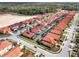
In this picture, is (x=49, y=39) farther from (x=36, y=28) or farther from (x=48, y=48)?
(x=36, y=28)

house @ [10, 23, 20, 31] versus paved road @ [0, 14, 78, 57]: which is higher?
house @ [10, 23, 20, 31]

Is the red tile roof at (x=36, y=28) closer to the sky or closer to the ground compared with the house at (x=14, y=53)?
closer to the sky

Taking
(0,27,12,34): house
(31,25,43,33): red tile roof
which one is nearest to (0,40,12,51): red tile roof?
(0,27,12,34): house

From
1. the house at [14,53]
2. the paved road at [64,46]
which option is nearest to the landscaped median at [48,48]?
the paved road at [64,46]

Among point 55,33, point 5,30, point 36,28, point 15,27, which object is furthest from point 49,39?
point 5,30

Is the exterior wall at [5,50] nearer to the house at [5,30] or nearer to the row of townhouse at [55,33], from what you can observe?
the house at [5,30]

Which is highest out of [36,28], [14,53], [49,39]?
[36,28]

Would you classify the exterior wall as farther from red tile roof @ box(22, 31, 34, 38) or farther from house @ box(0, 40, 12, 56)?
red tile roof @ box(22, 31, 34, 38)

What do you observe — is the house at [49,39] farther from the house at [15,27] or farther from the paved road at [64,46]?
the house at [15,27]

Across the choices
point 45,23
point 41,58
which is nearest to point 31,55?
point 41,58

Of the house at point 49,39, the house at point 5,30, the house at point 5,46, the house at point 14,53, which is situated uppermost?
the house at point 5,30

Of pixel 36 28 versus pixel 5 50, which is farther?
pixel 36 28
